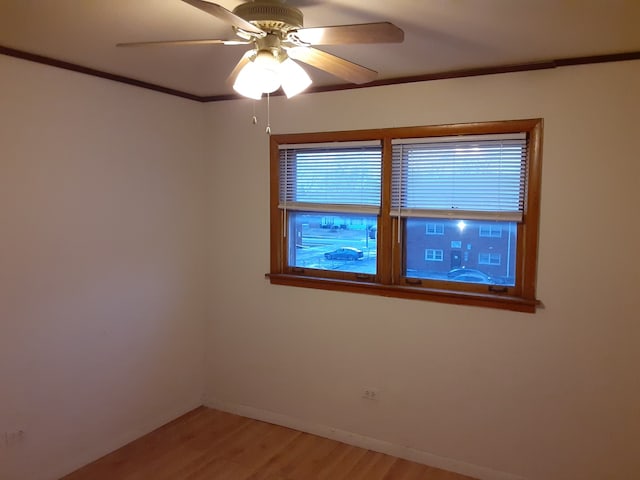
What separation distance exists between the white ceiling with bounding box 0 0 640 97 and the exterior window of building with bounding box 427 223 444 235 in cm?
95

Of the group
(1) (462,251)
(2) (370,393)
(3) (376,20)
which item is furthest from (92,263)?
(1) (462,251)

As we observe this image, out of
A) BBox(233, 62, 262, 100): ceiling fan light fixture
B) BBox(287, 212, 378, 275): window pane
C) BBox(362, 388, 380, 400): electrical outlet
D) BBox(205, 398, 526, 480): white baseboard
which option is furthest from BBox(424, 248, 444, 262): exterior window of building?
BBox(233, 62, 262, 100): ceiling fan light fixture

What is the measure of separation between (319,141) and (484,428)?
2.15 m

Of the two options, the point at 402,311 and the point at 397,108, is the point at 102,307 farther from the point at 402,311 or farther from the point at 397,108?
the point at 397,108

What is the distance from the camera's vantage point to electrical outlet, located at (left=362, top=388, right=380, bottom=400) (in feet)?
11.1

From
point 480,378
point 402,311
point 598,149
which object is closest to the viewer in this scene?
point 598,149

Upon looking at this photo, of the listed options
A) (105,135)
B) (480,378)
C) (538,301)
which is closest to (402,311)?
(480,378)

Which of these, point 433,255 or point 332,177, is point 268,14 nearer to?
point 332,177

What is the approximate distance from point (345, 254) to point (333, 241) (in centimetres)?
13

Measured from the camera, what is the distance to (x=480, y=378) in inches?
120

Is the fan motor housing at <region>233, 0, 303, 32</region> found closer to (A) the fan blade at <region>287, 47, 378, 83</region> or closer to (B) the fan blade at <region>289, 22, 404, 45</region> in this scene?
(B) the fan blade at <region>289, 22, 404, 45</region>

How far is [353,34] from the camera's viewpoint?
5.63 ft

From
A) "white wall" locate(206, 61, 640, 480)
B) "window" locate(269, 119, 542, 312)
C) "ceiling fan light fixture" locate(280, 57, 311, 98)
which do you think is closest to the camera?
"ceiling fan light fixture" locate(280, 57, 311, 98)

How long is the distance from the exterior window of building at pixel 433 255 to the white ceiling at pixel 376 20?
112cm
